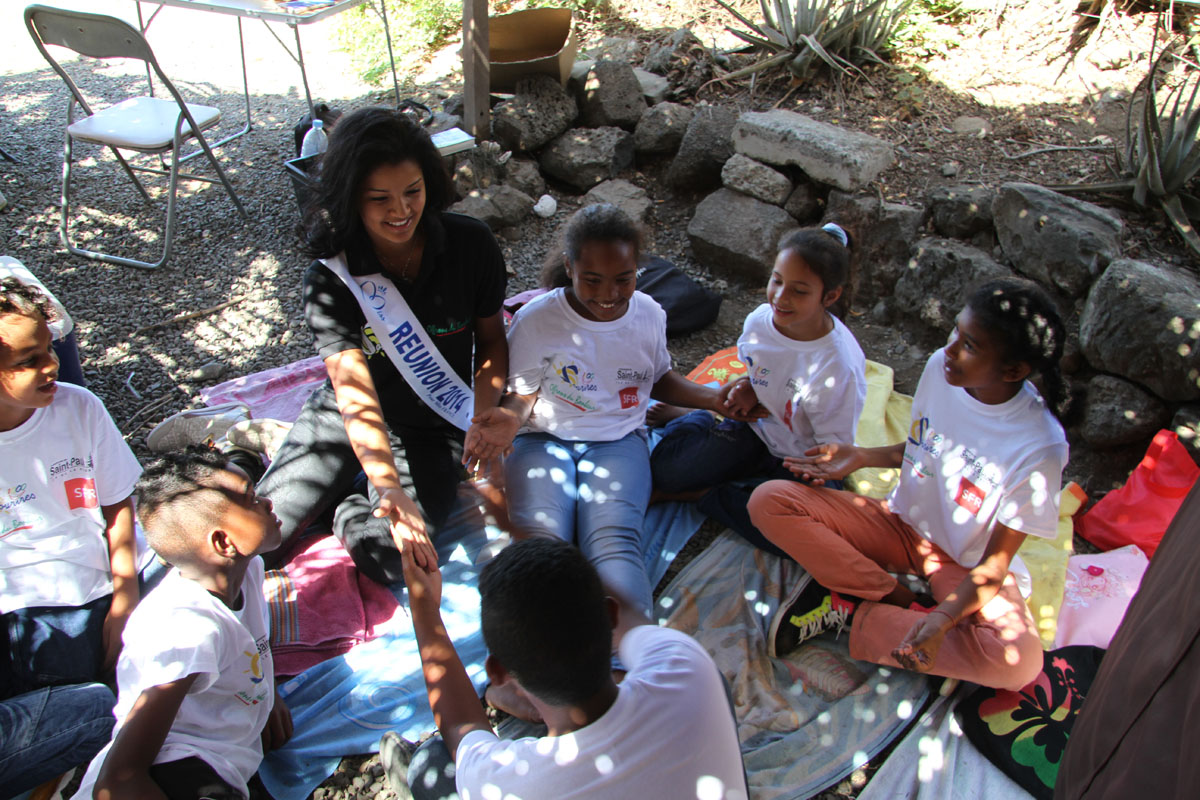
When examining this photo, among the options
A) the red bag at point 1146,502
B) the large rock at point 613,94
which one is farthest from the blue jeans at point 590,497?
the large rock at point 613,94

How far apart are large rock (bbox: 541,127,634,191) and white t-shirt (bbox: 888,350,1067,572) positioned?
151 inches

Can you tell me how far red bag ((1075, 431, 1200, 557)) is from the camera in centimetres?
317

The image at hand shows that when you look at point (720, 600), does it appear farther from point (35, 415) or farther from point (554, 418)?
point (35, 415)

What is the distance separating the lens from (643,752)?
58.9 inches

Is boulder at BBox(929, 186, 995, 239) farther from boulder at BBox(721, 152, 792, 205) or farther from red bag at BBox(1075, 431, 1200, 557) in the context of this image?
red bag at BBox(1075, 431, 1200, 557)

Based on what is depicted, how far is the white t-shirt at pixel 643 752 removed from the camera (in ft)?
4.86

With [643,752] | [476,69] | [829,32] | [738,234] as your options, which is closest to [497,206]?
[476,69]

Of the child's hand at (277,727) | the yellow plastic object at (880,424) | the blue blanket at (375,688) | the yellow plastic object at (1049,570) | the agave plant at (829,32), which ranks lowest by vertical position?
the blue blanket at (375,688)

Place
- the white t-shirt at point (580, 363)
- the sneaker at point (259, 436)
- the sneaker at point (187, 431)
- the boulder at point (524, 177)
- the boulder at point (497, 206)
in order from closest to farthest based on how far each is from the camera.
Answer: the white t-shirt at point (580, 363)
the sneaker at point (259, 436)
the sneaker at point (187, 431)
the boulder at point (497, 206)
the boulder at point (524, 177)

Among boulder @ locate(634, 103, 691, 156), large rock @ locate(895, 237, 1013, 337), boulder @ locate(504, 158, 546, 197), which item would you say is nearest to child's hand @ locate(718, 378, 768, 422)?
large rock @ locate(895, 237, 1013, 337)

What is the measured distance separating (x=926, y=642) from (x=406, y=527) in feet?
5.33

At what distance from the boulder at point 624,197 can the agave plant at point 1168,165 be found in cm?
281

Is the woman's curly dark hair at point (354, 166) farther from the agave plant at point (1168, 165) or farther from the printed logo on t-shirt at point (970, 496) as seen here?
the agave plant at point (1168, 165)

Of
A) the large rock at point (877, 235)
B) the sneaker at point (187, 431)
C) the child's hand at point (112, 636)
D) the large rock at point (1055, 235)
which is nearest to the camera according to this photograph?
the child's hand at point (112, 636)
